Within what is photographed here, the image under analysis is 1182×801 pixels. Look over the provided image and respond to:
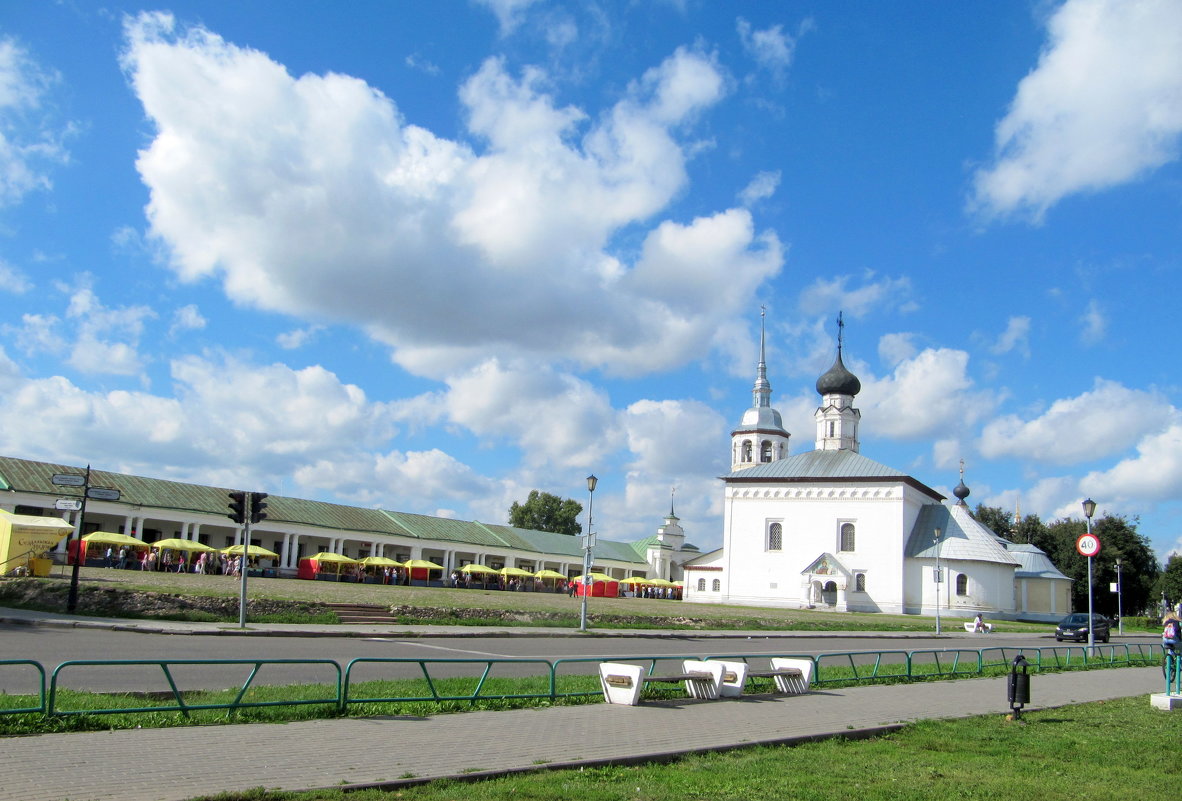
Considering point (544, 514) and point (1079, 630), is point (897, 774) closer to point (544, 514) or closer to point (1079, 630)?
point (1079, 630)

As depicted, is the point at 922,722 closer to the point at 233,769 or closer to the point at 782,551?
the point at 233,769

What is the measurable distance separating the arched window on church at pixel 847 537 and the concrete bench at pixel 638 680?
194ft

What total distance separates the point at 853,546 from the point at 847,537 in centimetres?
87

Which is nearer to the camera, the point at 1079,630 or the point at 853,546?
the point at 1079,630

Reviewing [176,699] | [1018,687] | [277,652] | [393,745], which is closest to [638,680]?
[393,745]

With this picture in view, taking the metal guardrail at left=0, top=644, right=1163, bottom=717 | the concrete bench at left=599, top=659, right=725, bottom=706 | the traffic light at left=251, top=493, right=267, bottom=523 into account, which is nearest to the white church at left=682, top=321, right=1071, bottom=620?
the metal guardrail at left=0, top=644, right=1163, bottom=717

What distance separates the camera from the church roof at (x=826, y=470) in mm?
70250

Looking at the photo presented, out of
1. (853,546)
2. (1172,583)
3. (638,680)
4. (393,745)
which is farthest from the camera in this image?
(1172,583)

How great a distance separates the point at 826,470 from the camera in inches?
2840

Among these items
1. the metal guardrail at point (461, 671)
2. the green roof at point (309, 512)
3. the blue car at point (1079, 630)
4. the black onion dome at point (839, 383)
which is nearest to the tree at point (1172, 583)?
the black onion dome at point (839, 383)

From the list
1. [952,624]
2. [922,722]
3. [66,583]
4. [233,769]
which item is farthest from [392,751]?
[952,624]

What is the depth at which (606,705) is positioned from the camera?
12.6 metres

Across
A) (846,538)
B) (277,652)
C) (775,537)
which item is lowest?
(277,652)

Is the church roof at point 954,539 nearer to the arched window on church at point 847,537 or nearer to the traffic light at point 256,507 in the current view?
the arched window on church at point 847,537
